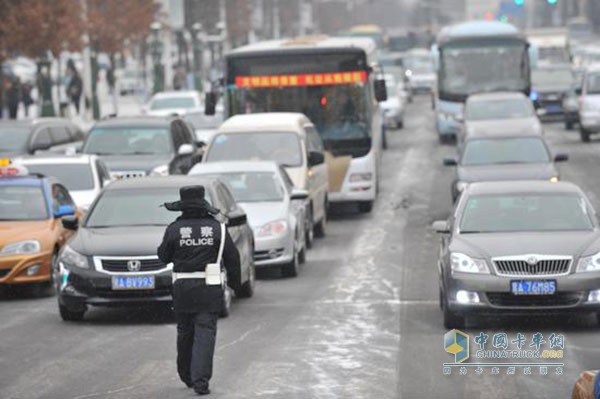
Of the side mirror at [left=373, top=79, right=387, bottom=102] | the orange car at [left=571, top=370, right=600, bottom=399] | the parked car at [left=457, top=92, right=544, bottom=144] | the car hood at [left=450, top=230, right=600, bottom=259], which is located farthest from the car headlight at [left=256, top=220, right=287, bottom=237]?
the parked car at [left=457, top=92, right=544, bottom=144]

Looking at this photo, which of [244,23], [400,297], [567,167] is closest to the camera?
[400,297]

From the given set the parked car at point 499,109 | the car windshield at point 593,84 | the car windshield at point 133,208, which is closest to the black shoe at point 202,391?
the car windshield at point 133,208

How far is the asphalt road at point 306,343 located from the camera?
13078mm

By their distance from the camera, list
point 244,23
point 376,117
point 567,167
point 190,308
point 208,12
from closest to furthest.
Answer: point 190,308
point 376,117
point 567,167
point 208,12
point 244,23

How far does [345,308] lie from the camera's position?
18219mm

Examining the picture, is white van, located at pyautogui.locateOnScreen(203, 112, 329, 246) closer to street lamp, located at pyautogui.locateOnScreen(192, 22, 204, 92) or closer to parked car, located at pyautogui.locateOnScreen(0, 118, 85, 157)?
parked car, located at pyautogui.locateOnScreen(0, 118, 85, 157)

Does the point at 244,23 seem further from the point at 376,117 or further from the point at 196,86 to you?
the point at 376,117

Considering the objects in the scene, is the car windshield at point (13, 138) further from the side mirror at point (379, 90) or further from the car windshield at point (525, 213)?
the car windshield at point (525, 213)

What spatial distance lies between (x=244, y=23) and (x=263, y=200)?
76565mm

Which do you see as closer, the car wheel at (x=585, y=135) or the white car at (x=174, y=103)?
the car wheel at (x=585, y=135)

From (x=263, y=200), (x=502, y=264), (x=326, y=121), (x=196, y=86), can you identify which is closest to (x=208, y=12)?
(x=196, y=86)

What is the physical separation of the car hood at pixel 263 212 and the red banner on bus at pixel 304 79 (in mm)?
8387

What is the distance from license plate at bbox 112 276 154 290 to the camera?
17.2m

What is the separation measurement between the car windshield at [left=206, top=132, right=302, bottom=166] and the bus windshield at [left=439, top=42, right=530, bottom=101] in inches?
765
